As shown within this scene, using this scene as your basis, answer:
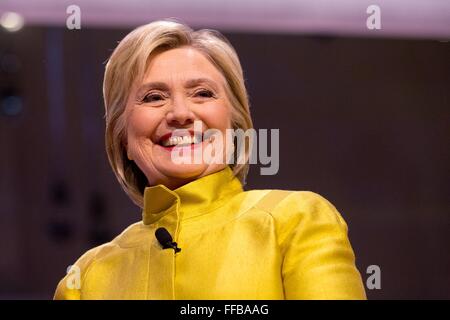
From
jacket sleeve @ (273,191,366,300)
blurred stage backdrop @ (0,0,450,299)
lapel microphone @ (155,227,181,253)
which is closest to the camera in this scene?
jacket sleeve @ (273,191,366,300)

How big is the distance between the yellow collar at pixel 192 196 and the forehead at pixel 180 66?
0.68ft

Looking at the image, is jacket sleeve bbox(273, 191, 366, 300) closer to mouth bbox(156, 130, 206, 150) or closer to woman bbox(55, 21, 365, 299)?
woman bbox(55, 21, 365, 299)

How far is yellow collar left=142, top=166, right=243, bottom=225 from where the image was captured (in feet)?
5.12

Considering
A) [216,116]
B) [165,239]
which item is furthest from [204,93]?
[165,239]

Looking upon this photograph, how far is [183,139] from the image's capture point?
155 centimetres

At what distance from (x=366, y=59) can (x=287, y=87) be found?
20 centimetres

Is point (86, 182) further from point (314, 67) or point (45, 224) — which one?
point (314, 67)

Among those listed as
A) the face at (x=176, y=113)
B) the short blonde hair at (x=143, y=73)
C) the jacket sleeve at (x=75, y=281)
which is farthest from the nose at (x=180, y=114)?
the jacket sleeve at (x=75, y=281)

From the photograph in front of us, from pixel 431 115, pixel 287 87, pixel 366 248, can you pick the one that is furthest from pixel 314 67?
pixel 366 248

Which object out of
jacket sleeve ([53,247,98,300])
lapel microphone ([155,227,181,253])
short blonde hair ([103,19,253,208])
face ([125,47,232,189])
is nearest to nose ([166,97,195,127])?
face ([125,47,232,189])

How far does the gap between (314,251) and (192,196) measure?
11.8 inches

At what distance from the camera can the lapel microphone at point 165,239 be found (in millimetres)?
→ 1510

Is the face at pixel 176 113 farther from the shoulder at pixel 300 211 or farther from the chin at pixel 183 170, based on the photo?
A: the shoulder at pixel 300 211

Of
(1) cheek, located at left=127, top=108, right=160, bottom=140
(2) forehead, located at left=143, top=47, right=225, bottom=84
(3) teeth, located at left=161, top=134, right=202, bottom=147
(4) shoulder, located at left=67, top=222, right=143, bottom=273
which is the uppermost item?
(2) forehead, located at left=143, top=47, right=225, bottom=84
